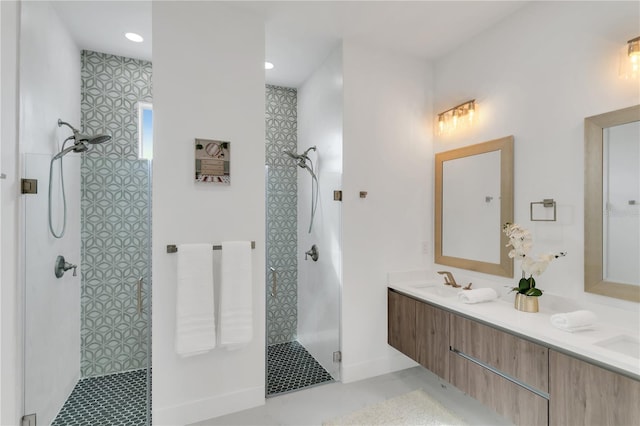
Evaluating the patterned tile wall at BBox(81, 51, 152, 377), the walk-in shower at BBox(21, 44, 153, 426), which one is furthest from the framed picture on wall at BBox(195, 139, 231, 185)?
the patterned tile wall at BBox(81, 51, 152, 377)

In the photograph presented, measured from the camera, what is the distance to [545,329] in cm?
165

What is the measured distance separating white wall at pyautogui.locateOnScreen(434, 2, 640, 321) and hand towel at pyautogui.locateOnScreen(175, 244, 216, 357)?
213cm

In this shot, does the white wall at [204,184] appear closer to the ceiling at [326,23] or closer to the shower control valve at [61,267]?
the ceiling at [326,23]

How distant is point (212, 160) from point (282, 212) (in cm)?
118

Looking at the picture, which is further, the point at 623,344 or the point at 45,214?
the point at 45,214

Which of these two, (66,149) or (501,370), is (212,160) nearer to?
(66,149)

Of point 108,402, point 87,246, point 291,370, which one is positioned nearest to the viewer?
point 108,402

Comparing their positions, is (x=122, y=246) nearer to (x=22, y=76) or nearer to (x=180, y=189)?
(x=180, y=189)

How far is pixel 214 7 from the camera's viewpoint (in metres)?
2.16

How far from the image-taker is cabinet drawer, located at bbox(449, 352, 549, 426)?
1621 millimetres

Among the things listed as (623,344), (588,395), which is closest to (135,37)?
(588,395)

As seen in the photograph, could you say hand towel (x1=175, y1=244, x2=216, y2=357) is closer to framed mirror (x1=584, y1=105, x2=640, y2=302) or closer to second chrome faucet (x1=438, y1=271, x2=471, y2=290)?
second chrome faucet (x1=438, y1=271, x2=471, y2=290)

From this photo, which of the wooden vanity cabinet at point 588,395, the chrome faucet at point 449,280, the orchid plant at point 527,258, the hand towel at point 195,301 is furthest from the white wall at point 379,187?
the wooden vanity cabinet at point 588,395

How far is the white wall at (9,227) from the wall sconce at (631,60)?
130 inches
